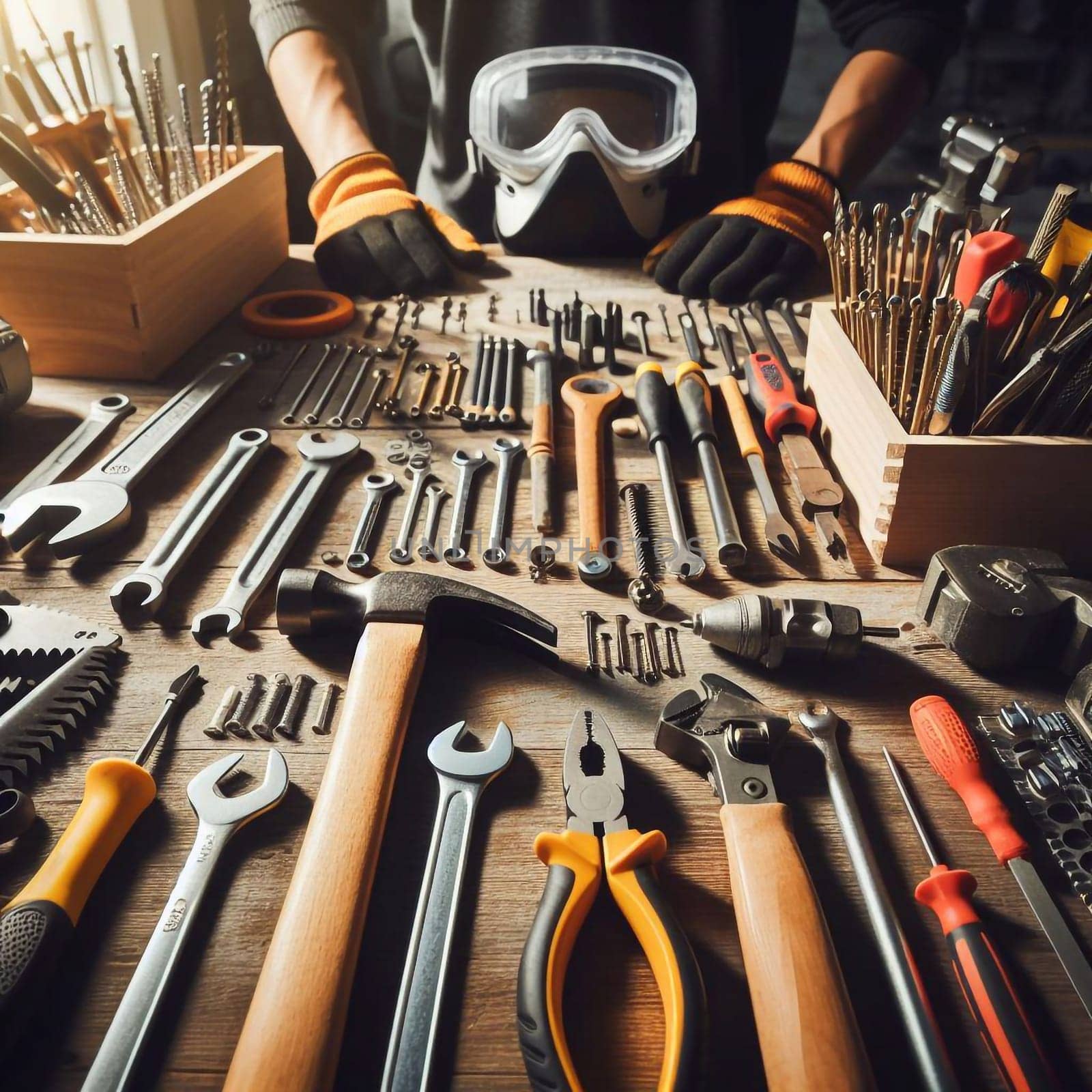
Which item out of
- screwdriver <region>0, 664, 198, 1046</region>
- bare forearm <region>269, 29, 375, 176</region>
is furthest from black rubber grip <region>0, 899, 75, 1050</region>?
bare forearm <region>269, 29, 375, 176</region>

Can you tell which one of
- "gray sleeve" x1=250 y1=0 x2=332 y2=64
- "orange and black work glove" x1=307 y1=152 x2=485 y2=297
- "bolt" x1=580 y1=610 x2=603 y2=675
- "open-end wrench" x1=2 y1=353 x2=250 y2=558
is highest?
"gray sleeve" x1=250 y1=0 x2=332 y2=64

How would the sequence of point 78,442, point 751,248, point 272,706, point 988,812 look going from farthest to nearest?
point 751,248
point 78,442
point 272,706
point 988,812

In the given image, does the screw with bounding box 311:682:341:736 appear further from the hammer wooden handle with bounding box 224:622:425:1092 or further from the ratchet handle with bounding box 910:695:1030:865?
the ratchet handle with bounding box 910:695:1030:865

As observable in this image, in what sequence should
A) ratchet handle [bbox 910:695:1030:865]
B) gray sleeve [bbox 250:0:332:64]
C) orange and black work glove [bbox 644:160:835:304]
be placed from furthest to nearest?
gray sleeve [bbox 250:0:332:64] < orange and black work glove [bbox 644:160:835:304] < ratchet handle [bbox 910:695:1030:865]

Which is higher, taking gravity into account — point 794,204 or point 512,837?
point 794,204

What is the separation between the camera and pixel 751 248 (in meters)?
1.64

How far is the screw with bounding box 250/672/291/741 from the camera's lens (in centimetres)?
78

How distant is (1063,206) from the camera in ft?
3.11

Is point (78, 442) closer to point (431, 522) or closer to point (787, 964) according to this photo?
point (431, 522)

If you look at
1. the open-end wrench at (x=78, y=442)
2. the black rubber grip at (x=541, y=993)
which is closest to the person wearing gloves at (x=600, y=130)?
the open-end wrench at (x=78, y=442)

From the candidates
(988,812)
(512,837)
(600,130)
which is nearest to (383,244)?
(600,130)

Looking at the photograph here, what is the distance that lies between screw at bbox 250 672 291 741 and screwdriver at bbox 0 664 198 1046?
85 mm

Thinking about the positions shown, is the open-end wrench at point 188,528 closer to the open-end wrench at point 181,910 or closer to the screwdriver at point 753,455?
the open-end wrench at point 181,910

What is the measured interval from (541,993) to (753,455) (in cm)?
79
